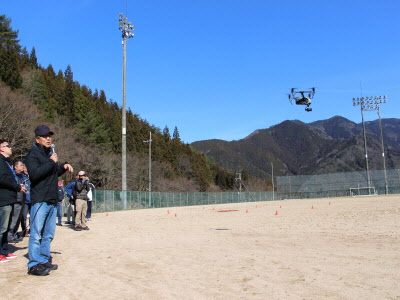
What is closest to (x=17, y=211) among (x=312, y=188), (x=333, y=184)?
(x=312, y=188)

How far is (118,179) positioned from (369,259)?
53063mm

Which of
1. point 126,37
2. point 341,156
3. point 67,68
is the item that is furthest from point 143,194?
point 341,156

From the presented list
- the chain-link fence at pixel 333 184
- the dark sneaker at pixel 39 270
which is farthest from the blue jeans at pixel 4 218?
the chain-link fence at pixel 333 184

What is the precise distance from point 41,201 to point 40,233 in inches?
18.5

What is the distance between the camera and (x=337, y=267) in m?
5.95

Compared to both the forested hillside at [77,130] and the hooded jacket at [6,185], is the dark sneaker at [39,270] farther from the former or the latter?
the forested hillside at [77,130]

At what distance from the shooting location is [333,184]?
219ft

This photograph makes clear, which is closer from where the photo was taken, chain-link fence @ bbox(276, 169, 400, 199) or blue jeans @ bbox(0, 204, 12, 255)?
blue jeans @ bbox(0, 204, 12, 255)

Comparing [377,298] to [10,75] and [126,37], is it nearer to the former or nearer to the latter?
[126,37]

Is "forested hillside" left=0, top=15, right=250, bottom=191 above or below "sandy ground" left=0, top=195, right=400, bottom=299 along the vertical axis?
above

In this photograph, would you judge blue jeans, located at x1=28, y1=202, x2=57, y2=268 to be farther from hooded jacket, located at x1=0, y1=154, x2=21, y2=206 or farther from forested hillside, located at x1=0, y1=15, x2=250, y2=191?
forested hillside, located at x1=0, y1=15, x2=250, y2=191

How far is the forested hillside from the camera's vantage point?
38656 millimetres

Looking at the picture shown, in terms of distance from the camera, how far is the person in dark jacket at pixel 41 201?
547 cm

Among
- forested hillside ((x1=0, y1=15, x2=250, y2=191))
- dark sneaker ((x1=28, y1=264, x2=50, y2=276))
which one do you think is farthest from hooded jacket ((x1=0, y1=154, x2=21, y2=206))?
forested hillside ((x1=0, y1=15, x2=250, y2=191))
